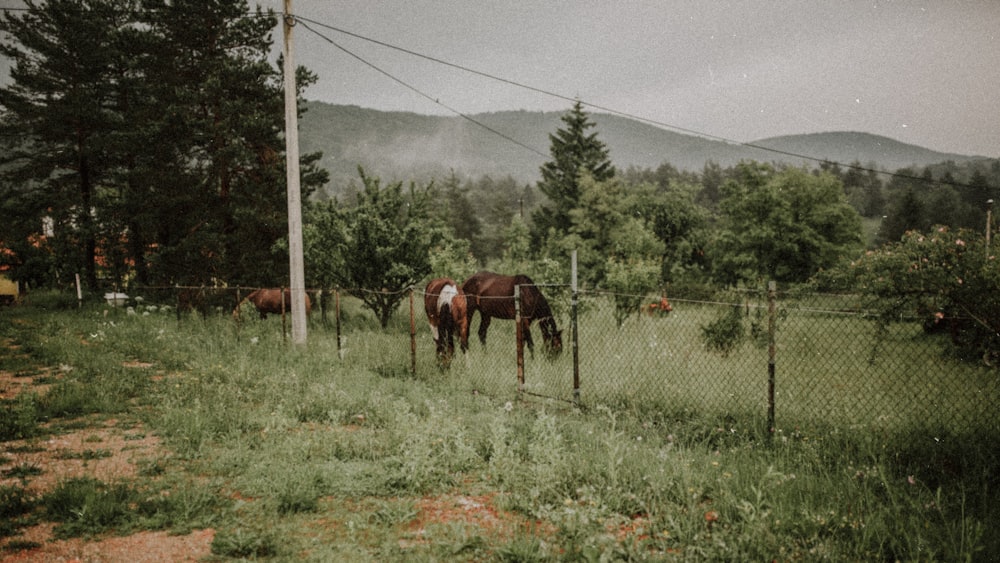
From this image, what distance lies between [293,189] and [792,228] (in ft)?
127

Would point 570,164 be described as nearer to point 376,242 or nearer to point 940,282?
point 376,242

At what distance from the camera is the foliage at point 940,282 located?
23.1 ft

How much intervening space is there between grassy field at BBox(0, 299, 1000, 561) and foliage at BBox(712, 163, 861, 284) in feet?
111

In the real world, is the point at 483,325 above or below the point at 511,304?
below

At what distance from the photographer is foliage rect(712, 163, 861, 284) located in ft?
122

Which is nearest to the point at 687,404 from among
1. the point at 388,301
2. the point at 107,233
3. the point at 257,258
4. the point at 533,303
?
the point at 533,303

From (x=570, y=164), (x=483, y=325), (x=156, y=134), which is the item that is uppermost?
(x=570, y=164)

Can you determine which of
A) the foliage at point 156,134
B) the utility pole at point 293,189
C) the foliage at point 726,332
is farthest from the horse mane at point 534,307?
the foliage at point 156,134

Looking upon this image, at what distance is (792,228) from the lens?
37500 mm

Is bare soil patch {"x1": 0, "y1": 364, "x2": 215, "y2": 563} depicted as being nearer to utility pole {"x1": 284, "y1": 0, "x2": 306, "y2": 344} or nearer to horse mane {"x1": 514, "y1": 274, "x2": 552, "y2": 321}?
utility pole {"x1": 284, "y1": 0, "x2": 306, "y2": 344}

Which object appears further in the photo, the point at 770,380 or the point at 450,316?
the point at 450,316

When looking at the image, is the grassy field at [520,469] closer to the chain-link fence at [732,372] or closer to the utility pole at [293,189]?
the chain-link fence at [732,372]

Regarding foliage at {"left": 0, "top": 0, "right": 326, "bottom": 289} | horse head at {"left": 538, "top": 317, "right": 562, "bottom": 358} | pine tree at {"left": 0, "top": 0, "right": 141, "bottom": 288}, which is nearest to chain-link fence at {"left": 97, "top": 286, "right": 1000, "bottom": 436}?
horse head at {"left": 538, "top": 317, "right": 562, "bottom": 358}

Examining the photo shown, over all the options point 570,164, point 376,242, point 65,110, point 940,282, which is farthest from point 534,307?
point 570,164
